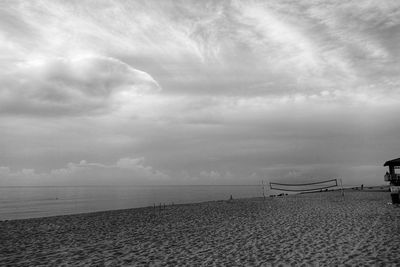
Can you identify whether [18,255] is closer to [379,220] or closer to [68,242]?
[68,242]

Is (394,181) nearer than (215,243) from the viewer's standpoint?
No

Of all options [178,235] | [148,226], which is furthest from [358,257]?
[148,226]

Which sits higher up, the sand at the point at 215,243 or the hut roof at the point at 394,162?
the hut roof at the point at 394,162

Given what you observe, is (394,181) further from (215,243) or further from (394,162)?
(215,243)

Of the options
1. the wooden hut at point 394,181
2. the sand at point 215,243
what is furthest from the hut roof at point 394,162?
the sand at point 215,243

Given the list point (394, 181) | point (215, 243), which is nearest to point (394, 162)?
point (394, 181)

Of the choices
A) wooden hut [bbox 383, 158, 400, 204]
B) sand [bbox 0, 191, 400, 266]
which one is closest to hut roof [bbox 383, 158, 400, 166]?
wooden hut [bbox 383, 158, 400, 204]

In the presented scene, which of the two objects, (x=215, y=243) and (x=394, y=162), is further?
(x=394, y=162)

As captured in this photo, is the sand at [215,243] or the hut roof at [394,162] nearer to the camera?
the sand at [215,243]

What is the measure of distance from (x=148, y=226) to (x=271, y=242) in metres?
10.0

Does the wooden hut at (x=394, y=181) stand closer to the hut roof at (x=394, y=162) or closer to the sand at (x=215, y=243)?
the hut roof at (x=394, y=162)

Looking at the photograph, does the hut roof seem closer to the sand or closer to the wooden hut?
the wooden hut

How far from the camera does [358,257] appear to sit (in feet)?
35.3

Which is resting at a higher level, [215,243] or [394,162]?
[394,162]
